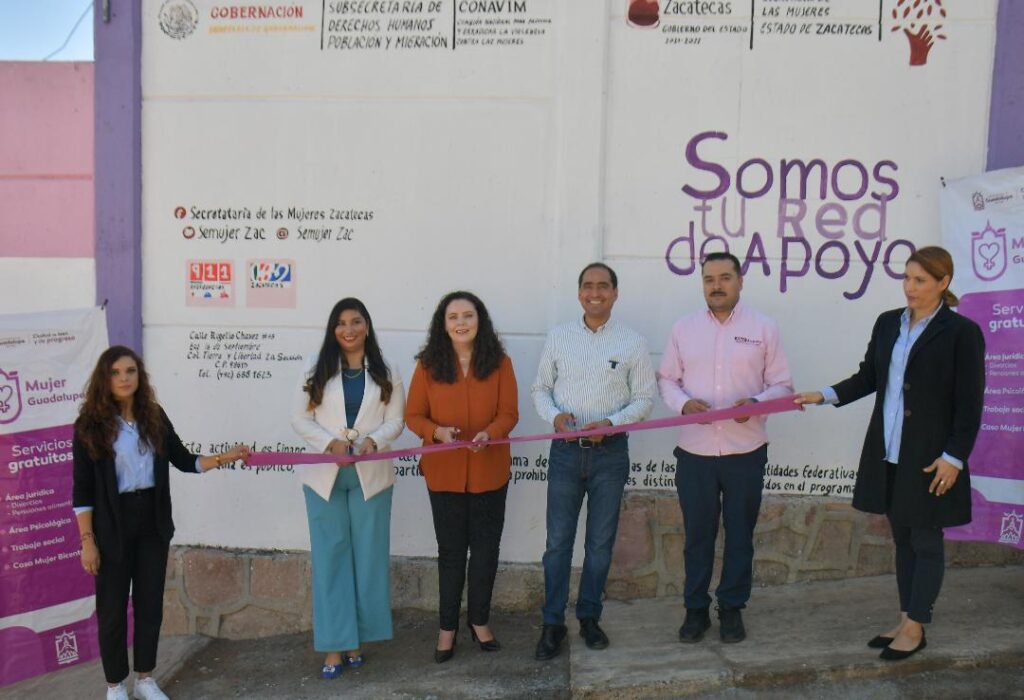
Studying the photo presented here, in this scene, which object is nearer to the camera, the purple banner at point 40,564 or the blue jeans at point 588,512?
the blue jeans at point 588,512

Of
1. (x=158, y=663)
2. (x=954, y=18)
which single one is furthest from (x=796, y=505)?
(x=158, y=663)

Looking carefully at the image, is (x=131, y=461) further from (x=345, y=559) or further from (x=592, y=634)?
(x=592, y=634)

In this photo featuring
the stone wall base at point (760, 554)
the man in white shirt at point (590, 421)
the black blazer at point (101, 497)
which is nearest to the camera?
the black blazer at point (101, 497)

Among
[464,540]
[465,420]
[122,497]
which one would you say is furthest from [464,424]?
[122,497]

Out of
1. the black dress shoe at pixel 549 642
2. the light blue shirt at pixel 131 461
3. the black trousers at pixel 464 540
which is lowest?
the black dress shoe at pixel 549 642

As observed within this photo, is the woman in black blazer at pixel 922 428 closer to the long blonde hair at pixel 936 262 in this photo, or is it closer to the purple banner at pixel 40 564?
the long blonde hair at pixel 936 262

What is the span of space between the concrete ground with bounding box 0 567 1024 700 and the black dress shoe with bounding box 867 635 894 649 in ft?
0.24

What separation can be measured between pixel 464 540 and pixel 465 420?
61cm

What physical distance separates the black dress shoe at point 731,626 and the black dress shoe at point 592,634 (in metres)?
0.57

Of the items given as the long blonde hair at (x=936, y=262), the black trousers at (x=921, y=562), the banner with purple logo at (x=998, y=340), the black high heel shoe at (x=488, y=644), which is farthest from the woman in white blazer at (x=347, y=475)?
the banner with purple logo at (x=998, y=340)

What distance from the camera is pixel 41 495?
432 cm

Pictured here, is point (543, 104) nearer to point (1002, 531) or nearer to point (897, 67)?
point (897, 67)

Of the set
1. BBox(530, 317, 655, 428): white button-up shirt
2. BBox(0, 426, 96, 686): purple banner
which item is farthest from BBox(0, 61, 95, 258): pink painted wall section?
BBox(530, 317, 655, 428): white button-up shirt

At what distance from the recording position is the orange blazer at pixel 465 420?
4164 millimetres
